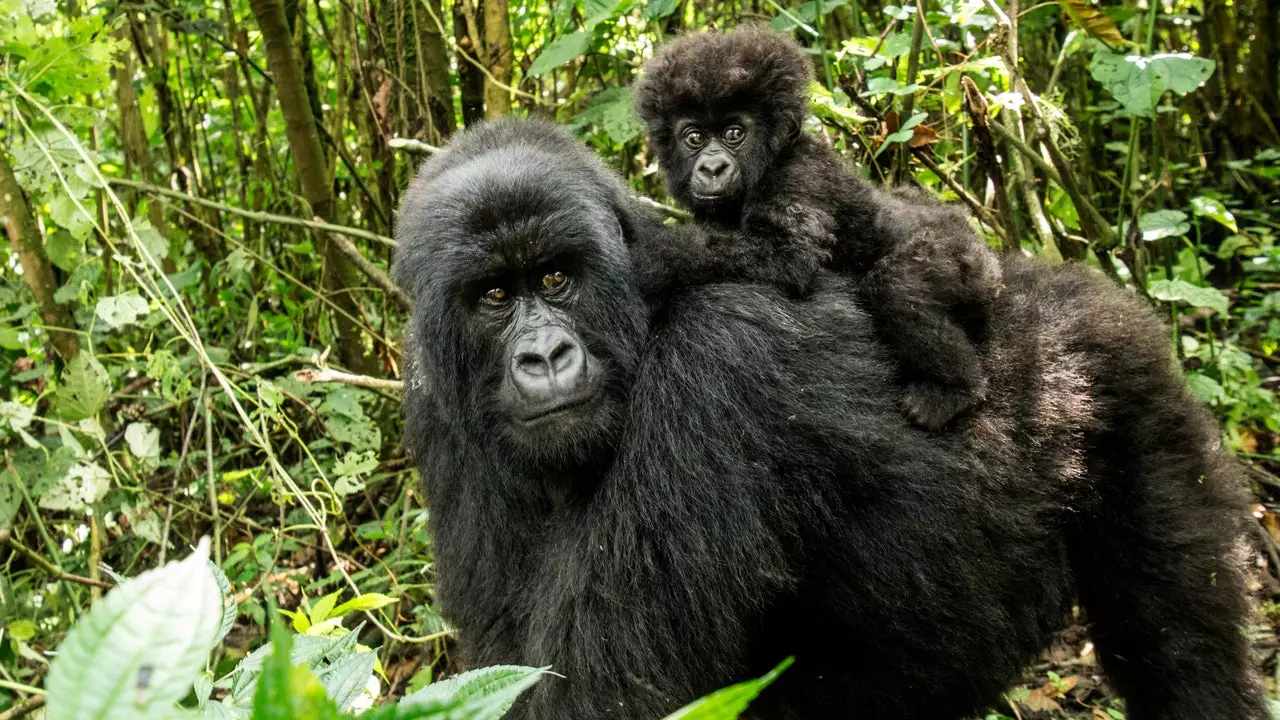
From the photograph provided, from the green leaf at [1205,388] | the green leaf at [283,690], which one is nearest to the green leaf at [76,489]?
the green leaf at [283,690]

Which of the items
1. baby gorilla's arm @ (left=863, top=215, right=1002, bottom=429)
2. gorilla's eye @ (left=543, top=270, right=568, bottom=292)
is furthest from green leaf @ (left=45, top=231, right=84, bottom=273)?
baby gorilla's arm @ (left=863, top=215, right=1002, bottom=429)

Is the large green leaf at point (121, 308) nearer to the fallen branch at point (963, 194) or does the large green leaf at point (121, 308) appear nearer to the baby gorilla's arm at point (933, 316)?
the baby gorilla's arm at point (933, 316)

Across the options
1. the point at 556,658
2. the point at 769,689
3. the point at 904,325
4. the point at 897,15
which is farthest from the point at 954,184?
the point at 556,658

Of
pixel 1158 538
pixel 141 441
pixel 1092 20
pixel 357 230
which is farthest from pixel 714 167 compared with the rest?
pixel 141 441

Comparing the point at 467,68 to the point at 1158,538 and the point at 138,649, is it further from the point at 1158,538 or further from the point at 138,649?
the point at 138,649

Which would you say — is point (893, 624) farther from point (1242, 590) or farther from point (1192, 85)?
point (1192, 85)

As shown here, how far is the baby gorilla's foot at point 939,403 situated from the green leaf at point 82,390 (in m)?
2.83

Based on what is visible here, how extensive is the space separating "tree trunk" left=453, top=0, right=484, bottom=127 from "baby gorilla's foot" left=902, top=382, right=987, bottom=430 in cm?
283

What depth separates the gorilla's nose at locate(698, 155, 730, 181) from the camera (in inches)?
128

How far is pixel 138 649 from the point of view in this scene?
0.62 m

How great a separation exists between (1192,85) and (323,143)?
14.5ft

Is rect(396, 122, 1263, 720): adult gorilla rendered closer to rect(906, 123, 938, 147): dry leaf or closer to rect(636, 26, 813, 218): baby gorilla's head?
rect(636, 26, 813, 218): baby gorilla's head

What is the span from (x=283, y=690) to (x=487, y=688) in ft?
1.21

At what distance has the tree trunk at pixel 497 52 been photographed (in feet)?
15.2
